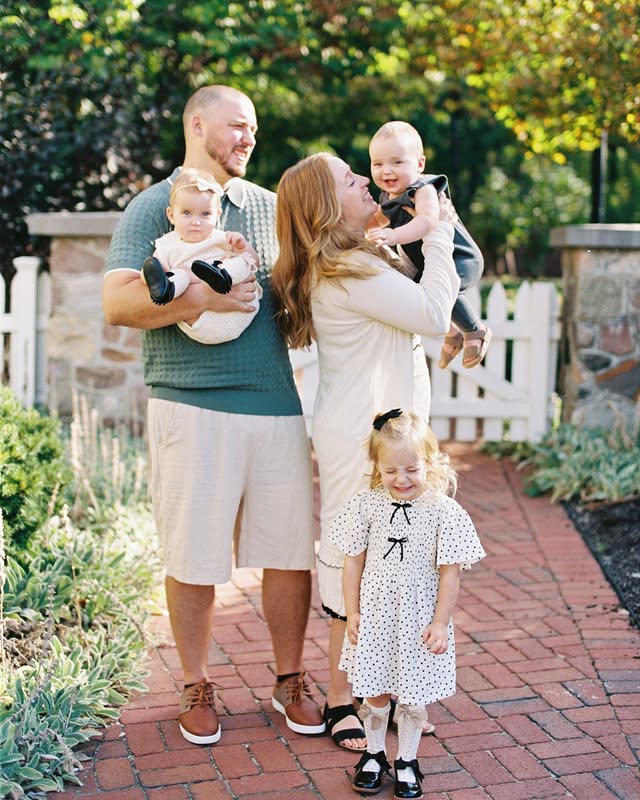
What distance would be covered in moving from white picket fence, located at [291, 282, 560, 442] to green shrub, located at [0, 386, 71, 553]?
2.72m

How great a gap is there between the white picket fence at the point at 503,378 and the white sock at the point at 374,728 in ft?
12.5

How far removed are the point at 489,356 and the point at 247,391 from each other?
13.0ft

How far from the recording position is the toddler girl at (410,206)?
9.77 feet

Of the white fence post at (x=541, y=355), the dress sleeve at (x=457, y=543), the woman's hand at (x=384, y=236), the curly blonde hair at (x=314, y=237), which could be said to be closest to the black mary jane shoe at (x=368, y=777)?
the dress sleeve at (x=457, y=543)

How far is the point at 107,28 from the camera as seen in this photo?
7.57 m

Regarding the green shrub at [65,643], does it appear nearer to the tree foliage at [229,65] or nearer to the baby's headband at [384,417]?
the baby's headband at [384,417]

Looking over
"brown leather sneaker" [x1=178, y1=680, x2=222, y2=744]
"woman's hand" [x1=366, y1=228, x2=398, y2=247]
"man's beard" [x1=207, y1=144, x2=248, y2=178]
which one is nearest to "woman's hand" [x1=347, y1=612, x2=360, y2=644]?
"brown leather sneaker" [x1=178, y1=680, x2=222, y2=744]

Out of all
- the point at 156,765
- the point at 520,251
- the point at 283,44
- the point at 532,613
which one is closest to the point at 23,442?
the point at 156,765

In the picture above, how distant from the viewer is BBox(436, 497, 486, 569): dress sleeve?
9.10ft

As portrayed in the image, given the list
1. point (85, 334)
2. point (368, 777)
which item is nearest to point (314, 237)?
point (368, 777)

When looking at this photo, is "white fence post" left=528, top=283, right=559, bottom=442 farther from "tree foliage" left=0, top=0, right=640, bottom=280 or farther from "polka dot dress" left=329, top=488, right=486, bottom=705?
"polka dot dress" left=329, top=488, right=486, bottom=705

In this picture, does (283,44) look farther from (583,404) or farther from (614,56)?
(583,404)

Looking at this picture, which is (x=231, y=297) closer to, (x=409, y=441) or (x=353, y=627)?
(x=409, y=441)

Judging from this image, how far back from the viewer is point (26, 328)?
6.36 metres
